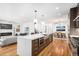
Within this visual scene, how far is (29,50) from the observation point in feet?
8.80

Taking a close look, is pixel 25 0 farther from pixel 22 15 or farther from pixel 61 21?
pixel 61 21

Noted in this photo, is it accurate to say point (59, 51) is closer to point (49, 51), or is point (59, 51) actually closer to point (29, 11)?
point (49, 51)

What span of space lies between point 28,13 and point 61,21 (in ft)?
2.76

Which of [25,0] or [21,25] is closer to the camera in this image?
[25,0]

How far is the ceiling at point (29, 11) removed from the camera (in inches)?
81.4

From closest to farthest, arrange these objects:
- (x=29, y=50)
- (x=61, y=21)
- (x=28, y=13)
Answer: (x=28, y=13)
(x=61, y=21)
(x=29, y=50)

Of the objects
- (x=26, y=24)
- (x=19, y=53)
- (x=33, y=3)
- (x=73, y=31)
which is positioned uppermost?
(x=33, y=3)

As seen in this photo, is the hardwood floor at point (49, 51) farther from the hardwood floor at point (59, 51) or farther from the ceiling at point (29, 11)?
the ceiling at point (29, 11)

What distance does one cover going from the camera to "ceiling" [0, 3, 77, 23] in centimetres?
207

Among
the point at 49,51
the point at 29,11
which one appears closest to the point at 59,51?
the point at 49,51

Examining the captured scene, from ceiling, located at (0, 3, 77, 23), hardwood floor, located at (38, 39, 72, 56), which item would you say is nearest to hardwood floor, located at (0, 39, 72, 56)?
hardwood floor, located at (38, 39, 72, 56)

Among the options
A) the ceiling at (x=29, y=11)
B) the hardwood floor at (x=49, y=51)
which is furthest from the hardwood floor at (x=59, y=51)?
the ceiling at (x=29, y=11)

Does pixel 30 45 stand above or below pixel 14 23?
below

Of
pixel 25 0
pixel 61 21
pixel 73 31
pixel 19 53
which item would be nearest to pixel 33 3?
pixel 25 0
